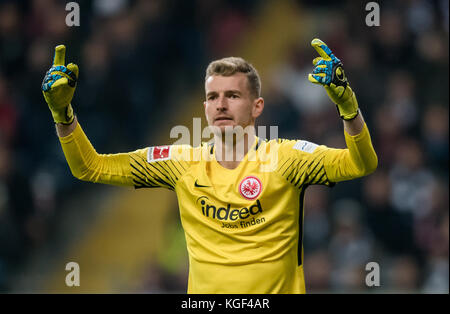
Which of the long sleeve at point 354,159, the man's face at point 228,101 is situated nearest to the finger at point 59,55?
the man's face at point 228,101

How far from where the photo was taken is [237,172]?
408cm

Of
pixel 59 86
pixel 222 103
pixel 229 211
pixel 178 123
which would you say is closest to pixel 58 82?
pixel 59 86

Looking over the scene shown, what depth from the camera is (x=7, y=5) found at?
9.82m

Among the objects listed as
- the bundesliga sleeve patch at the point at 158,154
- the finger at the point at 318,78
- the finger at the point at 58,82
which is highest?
the finger at the point at 58,82

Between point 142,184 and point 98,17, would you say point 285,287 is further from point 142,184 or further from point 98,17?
point 98,17

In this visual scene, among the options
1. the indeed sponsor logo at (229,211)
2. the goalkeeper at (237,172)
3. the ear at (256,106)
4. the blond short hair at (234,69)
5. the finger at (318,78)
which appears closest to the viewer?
the finger at (318,78)

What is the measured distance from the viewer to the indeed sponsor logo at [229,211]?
3.94 metres

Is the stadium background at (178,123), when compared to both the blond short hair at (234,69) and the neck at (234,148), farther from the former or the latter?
the blond short hair at (234,69)

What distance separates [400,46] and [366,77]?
0.92 m

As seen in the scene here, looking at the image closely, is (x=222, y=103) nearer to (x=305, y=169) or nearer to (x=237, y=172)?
(x=237, y=172)

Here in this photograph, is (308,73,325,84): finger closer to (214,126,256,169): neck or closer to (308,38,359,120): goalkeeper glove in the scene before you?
(308,38,359,120): goalkeeper glove

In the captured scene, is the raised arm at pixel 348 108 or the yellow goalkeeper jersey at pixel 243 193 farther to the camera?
the yellow goalkeeper jersey at pixel 243 193

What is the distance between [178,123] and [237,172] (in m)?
6.05

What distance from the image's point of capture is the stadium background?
7969 millimetres
